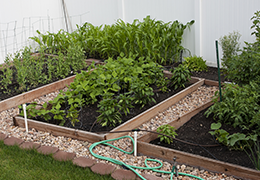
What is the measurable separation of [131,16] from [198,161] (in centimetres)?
475

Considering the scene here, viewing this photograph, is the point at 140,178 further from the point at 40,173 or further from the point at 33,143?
the point at 33,143

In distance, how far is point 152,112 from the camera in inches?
166

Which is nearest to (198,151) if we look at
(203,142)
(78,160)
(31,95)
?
(203,142)

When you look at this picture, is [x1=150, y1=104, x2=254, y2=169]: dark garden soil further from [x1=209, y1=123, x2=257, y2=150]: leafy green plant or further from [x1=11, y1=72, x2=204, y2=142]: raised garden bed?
[x1=11, y1=72, x2=204, y2=142]: raised garden bed

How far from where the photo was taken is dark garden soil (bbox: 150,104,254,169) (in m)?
3.05

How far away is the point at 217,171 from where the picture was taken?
114 inches

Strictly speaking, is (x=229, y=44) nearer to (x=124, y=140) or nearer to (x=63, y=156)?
(x=124, y=140)

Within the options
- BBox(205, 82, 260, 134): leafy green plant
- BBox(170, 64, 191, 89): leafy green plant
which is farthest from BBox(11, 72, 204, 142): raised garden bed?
BBox(205, 82, 260, 134): leafy green plant

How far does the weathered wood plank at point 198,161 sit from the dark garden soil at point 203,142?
19 cm

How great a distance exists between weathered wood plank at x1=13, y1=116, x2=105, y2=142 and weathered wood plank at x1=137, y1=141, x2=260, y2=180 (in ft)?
2.04

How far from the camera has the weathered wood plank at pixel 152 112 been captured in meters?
3.76

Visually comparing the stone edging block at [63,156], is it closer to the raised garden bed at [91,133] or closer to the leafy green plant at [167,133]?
the raised garden bed at [91,133]

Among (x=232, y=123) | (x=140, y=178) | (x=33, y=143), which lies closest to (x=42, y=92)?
(x=33, y=143)

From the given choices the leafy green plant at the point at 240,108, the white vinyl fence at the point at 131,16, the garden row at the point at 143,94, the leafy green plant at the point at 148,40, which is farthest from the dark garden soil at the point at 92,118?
the white vinyl fence at the point at 131,16
